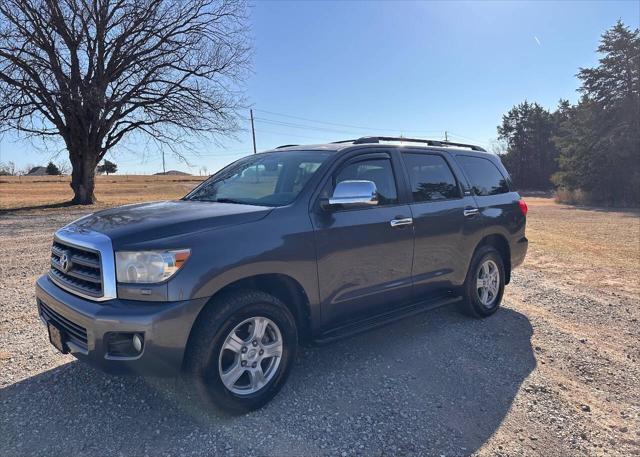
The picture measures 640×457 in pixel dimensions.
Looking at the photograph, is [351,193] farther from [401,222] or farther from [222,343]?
[222,343]

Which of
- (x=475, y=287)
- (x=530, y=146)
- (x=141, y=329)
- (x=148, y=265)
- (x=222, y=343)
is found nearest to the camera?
(x=141, y=329)

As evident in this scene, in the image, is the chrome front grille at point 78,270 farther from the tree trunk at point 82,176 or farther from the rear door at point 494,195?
the tree trunk at point 82,176

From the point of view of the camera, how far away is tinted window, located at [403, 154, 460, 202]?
4.42 meters

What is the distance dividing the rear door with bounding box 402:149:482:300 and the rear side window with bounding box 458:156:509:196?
249mm

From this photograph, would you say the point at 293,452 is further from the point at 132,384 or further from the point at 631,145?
the point at 631,145

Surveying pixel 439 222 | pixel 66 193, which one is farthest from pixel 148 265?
pixel 66 193

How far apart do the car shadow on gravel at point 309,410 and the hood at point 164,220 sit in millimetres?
1256

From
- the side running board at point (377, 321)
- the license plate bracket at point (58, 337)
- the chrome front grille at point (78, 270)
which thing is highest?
the chrome front grille at point (78, 270)

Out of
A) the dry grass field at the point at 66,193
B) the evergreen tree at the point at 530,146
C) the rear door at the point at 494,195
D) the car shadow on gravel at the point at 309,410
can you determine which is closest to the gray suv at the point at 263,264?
the rear door at the point at 494,195

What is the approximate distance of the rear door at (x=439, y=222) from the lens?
4.36 meters

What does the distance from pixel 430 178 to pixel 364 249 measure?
1.33m

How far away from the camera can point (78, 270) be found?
3.12 m

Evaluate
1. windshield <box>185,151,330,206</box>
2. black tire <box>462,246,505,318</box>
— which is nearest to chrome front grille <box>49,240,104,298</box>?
windshield <box>185,151,330,206</box>

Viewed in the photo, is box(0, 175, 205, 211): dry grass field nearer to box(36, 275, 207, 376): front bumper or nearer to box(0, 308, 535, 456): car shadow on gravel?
box(0, 308, 535, 456): car shadow on gravel
